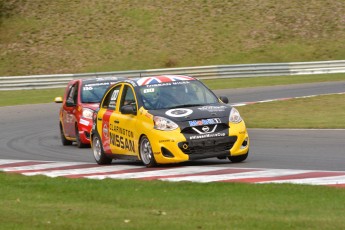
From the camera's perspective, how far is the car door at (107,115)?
16.6 meters

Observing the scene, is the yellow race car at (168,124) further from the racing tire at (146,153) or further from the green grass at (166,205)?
the green grass at (166,205)

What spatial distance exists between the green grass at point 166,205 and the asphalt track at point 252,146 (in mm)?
2867

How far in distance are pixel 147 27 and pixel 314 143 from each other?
123ft

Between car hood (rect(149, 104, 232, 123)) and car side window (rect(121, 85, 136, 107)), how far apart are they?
78 centimetres

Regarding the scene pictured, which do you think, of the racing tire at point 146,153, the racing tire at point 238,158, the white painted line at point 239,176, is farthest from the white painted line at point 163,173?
the racing tire at point 238,158

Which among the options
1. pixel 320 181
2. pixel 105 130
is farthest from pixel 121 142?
pixel 320 181

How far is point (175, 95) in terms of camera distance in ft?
52.0

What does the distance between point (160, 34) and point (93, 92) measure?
109 ft

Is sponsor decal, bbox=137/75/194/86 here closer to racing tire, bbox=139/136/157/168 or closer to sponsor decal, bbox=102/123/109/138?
sponsor decal, bbox=102/123/109/138

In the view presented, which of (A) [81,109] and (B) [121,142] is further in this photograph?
(A) [81,109]

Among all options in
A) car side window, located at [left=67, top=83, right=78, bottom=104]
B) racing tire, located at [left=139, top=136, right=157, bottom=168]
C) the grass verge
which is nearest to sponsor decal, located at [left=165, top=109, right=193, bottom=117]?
racing tire, located at [left=139, top=136, right=157, bottom=168]

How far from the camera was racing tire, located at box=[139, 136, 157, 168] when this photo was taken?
15152 millimetres

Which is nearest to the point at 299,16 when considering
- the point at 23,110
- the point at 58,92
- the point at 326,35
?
the point at 326,35

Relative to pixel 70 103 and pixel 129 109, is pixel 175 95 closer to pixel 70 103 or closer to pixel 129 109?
pixel 129 109
